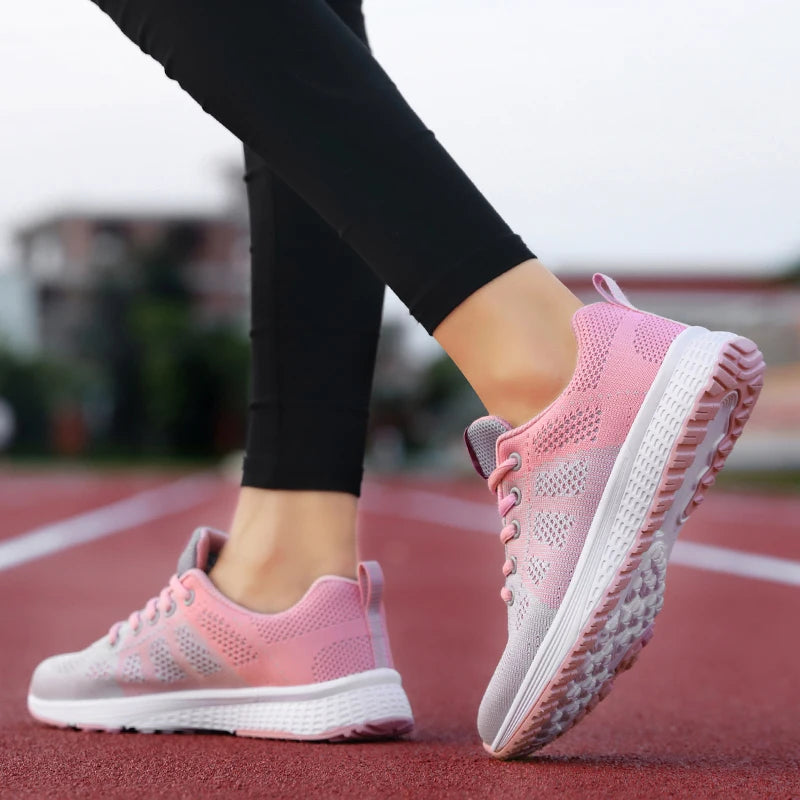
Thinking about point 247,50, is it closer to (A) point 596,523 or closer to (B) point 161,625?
(A) point 596,523

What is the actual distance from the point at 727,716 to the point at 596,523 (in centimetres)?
58

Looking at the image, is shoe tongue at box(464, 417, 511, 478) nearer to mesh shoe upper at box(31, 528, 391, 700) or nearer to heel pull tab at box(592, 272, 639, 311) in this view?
heel pull tab at box(592, 272, 639, 311)

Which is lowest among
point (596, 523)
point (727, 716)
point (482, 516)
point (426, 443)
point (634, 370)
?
point (426, 443)

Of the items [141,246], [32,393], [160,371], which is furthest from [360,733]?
[141,246]

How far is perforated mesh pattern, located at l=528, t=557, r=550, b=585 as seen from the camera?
120cm

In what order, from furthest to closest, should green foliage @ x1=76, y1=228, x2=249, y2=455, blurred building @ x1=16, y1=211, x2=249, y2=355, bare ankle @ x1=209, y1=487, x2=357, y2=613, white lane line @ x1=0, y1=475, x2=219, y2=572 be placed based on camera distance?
blurred building @ x1=16, y1=211, x2=249, y2=355, green foliage @ x1=76, y1=228, x2=249, y2=455, white lane line @ x1=0, y1=475, x2=219, y2=572, bare ankle @ x1=209, y1=487, x2=357, y2=613

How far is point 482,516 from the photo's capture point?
863 centimetres

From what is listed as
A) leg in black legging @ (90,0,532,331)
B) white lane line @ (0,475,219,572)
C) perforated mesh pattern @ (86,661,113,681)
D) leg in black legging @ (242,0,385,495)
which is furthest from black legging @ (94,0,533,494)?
white lane line @ (0,475,219,572)

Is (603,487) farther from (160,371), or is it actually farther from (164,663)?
(160,371)

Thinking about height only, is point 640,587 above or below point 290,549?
above

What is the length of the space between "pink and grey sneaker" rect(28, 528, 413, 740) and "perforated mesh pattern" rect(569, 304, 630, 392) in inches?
15.8

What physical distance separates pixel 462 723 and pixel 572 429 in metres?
0.53

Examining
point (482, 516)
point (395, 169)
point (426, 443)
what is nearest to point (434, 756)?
point (395, 169)

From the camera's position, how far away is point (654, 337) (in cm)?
117
